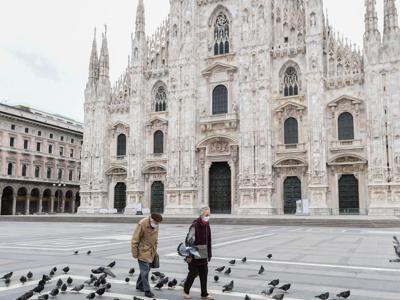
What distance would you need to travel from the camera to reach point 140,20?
138ft

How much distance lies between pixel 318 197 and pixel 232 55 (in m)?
14.9

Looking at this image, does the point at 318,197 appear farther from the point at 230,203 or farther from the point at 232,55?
the point at 232,55

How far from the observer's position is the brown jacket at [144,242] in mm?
6582

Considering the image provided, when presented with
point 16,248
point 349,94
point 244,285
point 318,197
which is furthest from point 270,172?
point 244,285

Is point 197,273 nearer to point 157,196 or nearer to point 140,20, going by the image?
point 157,196

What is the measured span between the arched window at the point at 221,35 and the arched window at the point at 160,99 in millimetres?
6500

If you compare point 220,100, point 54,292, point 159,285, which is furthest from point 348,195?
point 54,292

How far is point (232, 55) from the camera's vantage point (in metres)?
37.7

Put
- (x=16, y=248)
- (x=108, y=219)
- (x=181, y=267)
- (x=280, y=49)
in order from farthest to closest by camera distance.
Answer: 1. (x=280, y=49)
2. (x=108, y=219)
3. (x=16, y=248)
4. (x=181, y=267)

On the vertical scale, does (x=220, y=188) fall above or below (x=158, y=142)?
below

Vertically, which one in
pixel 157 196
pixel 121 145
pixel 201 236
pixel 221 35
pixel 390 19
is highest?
pixel 221 35

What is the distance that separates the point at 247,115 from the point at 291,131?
3.92 metres

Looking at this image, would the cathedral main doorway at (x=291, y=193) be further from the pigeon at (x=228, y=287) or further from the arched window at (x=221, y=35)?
the pigeon at (x=228, y=287)

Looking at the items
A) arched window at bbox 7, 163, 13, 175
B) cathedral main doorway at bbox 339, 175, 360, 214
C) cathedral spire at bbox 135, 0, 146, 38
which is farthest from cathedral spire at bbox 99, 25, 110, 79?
cathedral main doorway at bbox 339, 175, 360, 214
